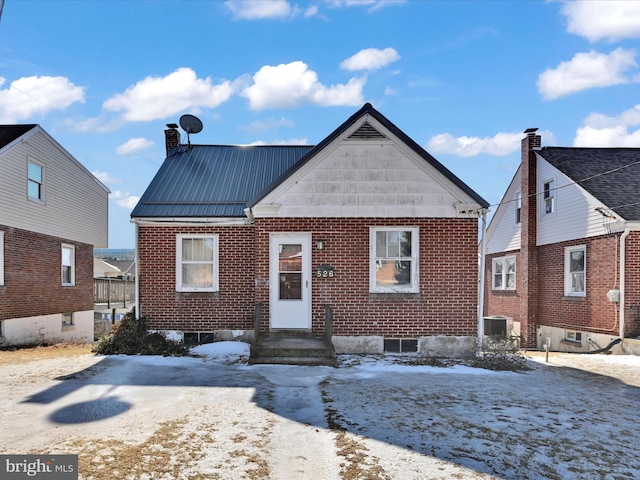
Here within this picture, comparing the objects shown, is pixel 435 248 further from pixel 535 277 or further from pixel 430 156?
pixel 535 277

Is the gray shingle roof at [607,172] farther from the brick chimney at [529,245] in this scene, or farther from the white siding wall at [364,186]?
the white siding wall at [364,186]

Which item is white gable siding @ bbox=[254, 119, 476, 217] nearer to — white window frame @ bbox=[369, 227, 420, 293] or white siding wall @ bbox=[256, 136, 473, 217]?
white siding wall @ bbox=[256, 136, 473, 217]

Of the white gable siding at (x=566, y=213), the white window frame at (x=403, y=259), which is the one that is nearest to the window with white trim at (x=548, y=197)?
the white gable siding at (x=566, y=213)

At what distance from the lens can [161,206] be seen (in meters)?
12.7

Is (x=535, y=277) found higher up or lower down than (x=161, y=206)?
lower down

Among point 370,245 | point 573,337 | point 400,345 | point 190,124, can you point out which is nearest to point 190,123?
point 190,124

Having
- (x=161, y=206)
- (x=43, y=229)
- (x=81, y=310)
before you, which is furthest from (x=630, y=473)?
(x=81, y=310)

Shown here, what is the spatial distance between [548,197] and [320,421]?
15.2 meters

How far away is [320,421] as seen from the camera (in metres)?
6.23

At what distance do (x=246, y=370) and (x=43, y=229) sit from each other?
1230 centimetres

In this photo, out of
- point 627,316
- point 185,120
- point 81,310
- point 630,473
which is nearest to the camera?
point 630,473

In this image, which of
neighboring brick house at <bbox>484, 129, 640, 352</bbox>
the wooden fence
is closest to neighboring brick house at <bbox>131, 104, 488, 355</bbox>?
neighboring brick house at <bbox>484, 129, 640, 352</bbox>

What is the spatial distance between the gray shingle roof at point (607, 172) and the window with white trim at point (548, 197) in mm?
842

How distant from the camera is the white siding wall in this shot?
37.5ft
